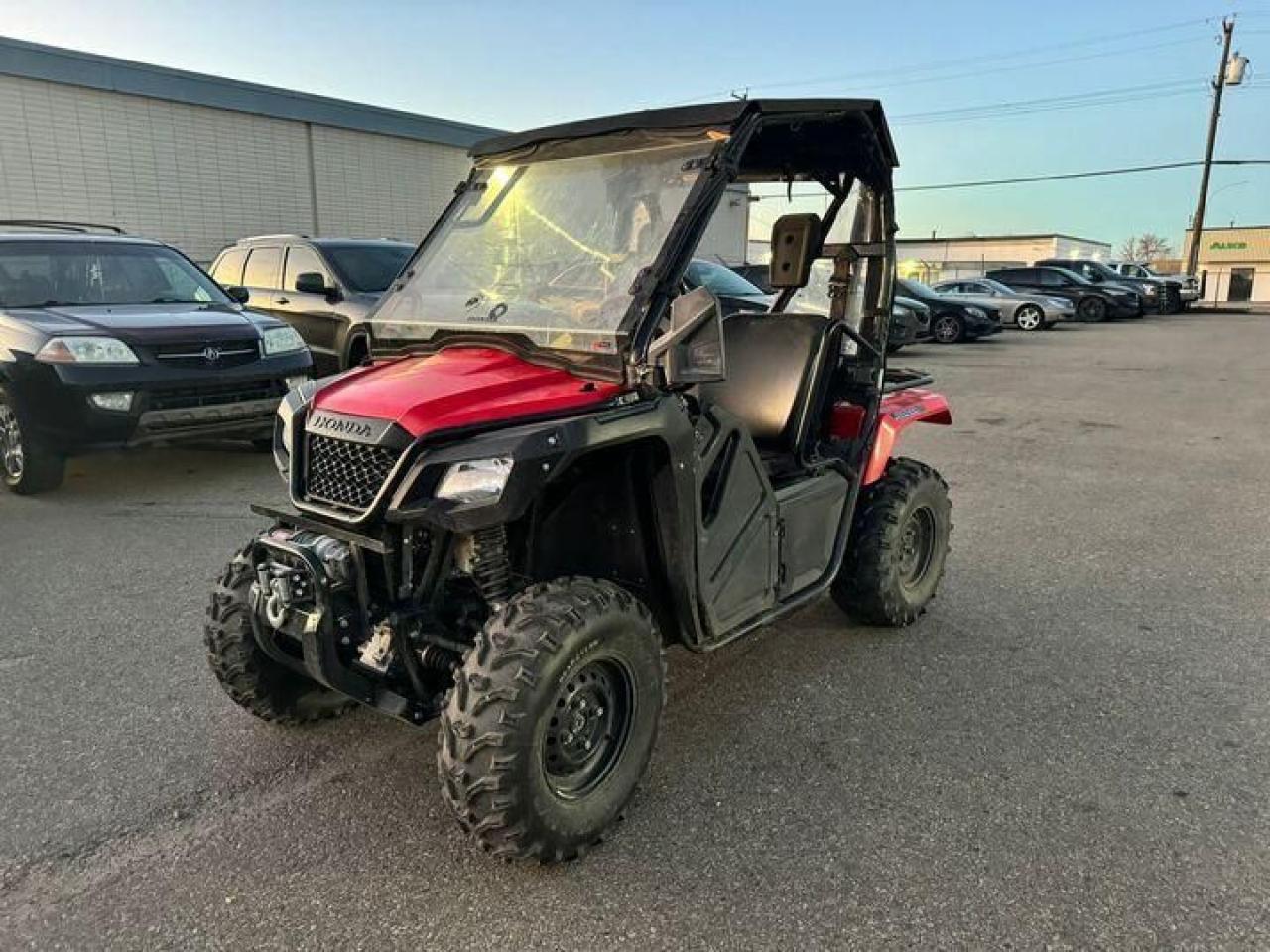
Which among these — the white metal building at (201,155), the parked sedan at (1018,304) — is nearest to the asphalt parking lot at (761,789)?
the white metal building at (201,155)

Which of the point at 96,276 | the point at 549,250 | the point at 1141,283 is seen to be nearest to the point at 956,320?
the point at 1141,283

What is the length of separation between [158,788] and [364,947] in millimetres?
1079

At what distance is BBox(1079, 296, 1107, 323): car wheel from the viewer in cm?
2616

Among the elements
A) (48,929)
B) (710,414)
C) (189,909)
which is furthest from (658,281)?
(48,929)

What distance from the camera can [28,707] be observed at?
11.1ft

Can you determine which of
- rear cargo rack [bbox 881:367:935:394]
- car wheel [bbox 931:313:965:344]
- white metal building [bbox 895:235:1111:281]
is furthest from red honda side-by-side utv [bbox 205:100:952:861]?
white metal building [bbox 895:235:1111:281]

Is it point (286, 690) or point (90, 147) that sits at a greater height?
point (90, 147)

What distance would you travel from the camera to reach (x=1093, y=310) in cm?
2630

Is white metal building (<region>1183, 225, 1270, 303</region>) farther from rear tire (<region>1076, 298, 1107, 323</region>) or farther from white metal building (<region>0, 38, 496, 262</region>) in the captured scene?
white metal building (<region>0, 38, 496, 262</region>)

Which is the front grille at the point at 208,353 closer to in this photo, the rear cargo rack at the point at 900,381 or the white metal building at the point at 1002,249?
the rear cargo rack at the point at 900,381

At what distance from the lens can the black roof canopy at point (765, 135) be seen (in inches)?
112

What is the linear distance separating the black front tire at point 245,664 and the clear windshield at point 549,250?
100cm

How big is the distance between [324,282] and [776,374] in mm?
6187

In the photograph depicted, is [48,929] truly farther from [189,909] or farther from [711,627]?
[711,627]
